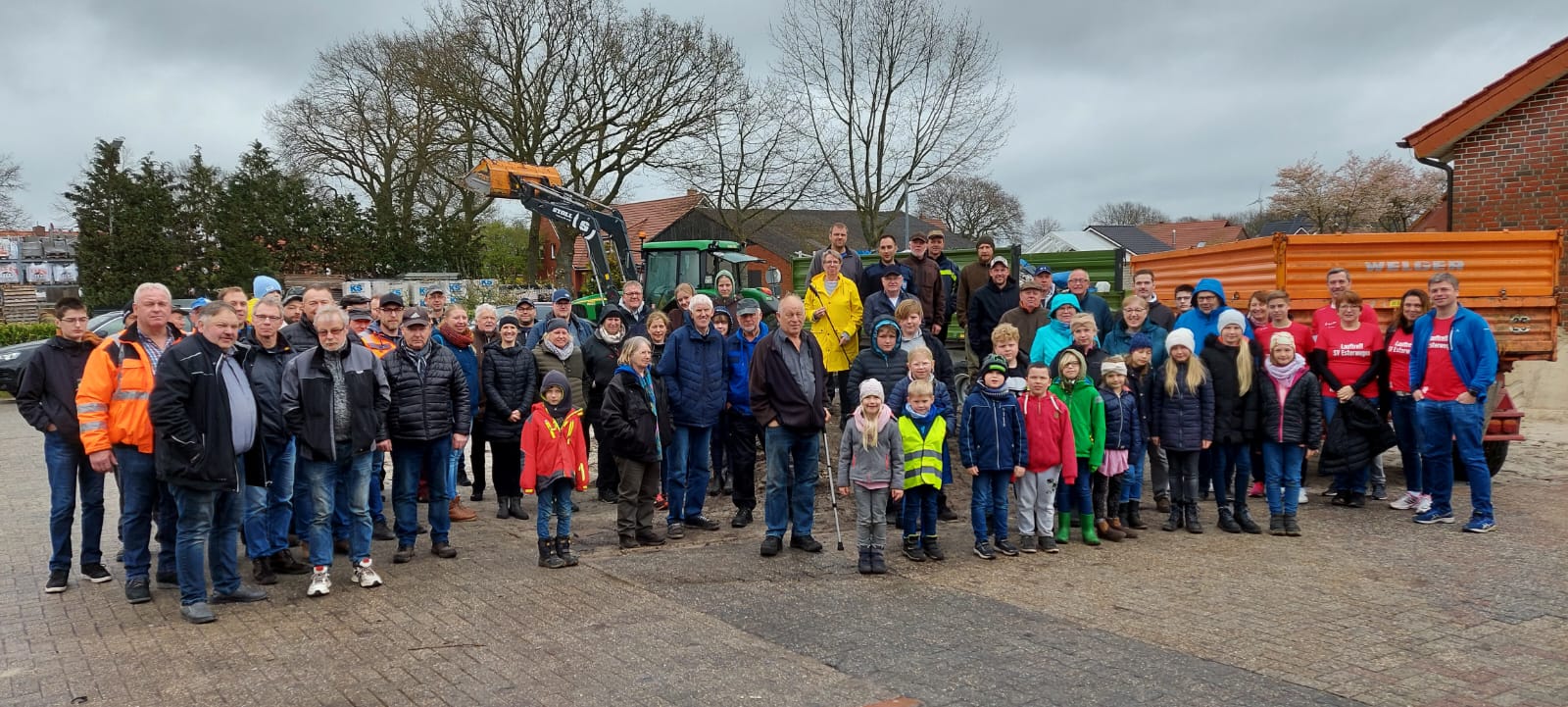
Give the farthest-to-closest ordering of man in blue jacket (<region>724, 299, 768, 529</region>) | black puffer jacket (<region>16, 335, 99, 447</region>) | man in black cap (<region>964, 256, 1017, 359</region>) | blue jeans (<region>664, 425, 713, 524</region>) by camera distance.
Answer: man in black cap (<region>964, 256, 1017, 359</region>), man in blue jacket (<region>724, 299, 768, 529</region>), blue jeans (<region>664, 425, 713, 524</region>), black puffer jacket (<region>16, 335, 99, 447</region>)

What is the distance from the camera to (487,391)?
7.89 metres

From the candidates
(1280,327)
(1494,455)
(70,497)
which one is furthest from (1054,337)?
(70,497)

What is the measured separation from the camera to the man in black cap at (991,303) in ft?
29.6

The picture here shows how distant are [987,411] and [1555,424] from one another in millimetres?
11318

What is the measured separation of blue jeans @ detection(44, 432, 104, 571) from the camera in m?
5.90

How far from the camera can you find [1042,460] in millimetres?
6668

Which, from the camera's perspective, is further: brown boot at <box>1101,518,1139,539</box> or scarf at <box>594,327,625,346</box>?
scarf at <box>594,327,625,346</box>

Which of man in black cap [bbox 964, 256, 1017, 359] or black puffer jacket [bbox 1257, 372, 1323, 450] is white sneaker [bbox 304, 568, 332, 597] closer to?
man in black cap [bbox 964, 256, 1017, 359]

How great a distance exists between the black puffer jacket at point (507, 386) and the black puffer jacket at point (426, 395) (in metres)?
1.08

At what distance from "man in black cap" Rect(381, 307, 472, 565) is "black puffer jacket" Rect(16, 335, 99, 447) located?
182 centimetres

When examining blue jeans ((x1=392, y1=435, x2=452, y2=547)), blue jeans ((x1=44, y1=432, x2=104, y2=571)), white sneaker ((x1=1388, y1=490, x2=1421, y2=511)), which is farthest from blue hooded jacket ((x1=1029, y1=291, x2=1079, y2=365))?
blue jeans ((x1=44, y1=432, x2=104, y2=571))

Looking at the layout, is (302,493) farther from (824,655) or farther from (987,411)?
(987,411)

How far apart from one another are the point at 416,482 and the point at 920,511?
342 centimetres

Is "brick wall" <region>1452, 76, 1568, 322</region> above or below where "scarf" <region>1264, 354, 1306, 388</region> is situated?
above
